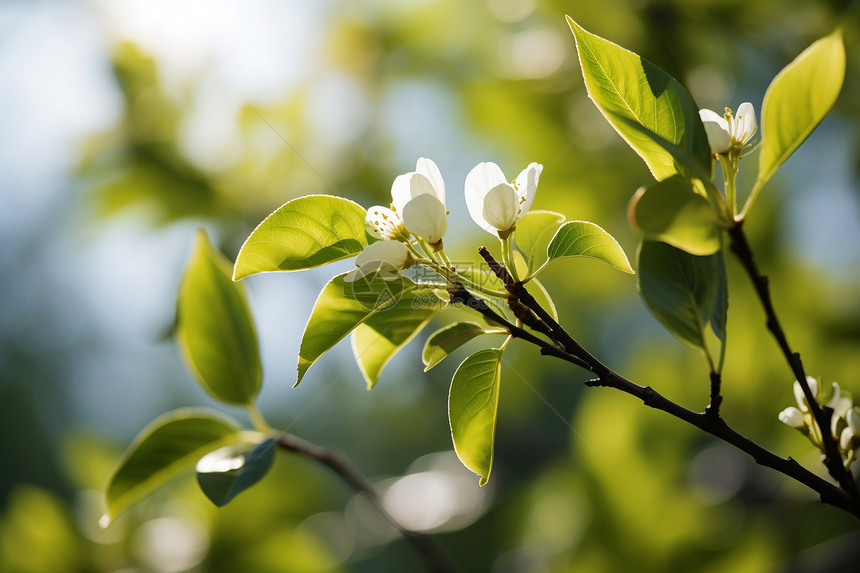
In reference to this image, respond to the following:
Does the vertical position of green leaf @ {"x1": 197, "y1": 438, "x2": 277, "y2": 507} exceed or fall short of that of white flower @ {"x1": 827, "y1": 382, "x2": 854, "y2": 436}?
it falls short

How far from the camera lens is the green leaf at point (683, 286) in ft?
1.29

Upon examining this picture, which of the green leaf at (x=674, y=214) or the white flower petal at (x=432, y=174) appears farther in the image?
the white flower petal at (x=432, y=174)

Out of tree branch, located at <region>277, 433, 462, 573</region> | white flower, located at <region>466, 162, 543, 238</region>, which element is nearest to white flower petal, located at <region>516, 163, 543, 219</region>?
white flower, located at <region>466, 162, 543, 238</region>

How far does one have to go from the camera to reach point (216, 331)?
2.22 feet

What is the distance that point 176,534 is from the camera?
127cm

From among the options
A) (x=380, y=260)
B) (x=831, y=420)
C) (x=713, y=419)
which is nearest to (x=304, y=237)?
(x=380, y=260)

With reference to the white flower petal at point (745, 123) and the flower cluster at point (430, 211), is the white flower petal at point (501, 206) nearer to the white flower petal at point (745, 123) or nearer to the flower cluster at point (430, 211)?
the flower cluster at point (430, 211)

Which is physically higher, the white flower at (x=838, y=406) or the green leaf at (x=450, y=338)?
the green leaf at (x=450, y=338)

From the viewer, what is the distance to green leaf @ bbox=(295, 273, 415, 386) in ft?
1.36

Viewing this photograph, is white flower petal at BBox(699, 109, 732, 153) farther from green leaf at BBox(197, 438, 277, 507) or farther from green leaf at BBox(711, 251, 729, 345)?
green leaf at BBox(197, 438, 277, 507)

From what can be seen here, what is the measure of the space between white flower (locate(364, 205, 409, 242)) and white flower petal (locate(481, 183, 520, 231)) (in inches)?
2.9

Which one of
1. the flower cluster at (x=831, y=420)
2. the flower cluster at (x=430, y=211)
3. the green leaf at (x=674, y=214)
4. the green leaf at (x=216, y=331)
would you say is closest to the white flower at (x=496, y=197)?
the flower cluster at (x=430, y=211)

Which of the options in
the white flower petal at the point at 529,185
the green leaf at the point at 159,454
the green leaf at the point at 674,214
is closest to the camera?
the green leaf at the point at 674,214

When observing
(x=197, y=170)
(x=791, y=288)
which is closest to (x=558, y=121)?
(x=791, y=288)
